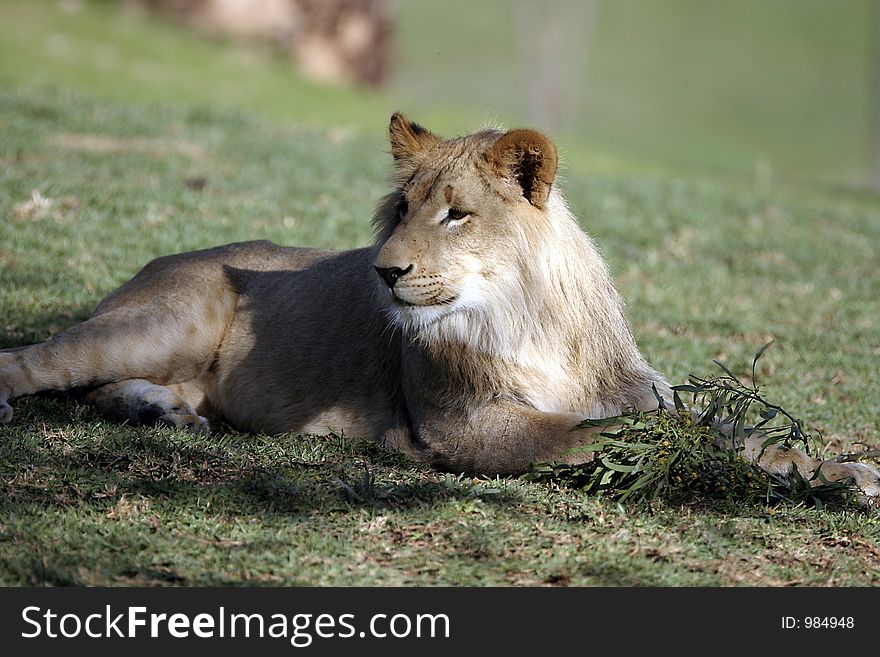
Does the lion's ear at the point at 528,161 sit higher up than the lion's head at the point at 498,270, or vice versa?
the lion's ear at the point at 528,161

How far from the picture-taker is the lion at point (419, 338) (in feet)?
16.6

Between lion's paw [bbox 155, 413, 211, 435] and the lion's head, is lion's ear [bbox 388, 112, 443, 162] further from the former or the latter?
lion's paw [bbox 155, 413, 211, 435]

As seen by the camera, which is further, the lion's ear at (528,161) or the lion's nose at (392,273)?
the lion's ear at (528,161)

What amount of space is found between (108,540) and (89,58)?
17.2 metres

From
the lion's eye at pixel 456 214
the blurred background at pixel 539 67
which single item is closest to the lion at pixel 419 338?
the lion's eye at pixel 456 214

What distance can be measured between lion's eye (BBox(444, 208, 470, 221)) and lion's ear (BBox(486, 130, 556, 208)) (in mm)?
256

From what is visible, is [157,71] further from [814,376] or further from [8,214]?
[814,376]

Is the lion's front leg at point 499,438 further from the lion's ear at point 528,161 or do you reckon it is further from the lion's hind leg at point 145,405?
the lion's hind leg at point 145,405

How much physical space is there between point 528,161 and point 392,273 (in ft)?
2.65

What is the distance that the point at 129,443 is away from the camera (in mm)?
5328

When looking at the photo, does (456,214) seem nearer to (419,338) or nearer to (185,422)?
(419,338)

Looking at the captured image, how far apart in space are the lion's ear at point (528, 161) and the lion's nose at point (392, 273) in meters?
0.67

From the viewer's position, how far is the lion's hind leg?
19.0 feet
